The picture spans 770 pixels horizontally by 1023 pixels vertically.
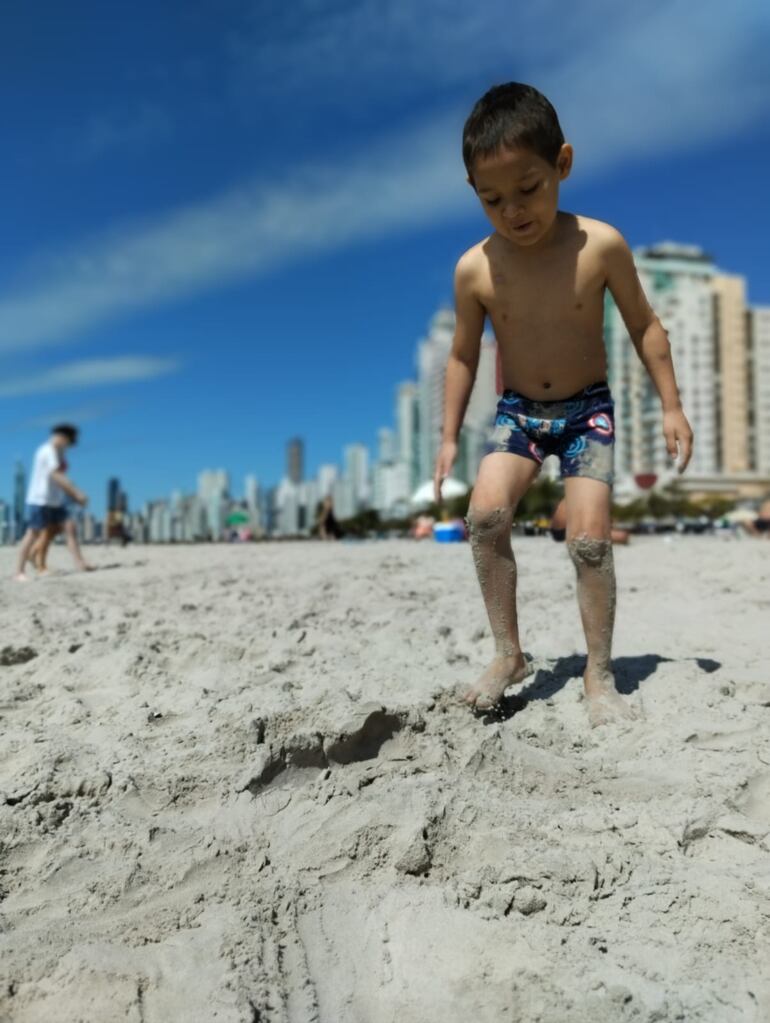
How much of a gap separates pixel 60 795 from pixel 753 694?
2.11 m

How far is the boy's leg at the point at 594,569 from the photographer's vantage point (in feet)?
8.57

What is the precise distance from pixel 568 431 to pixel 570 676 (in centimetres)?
88

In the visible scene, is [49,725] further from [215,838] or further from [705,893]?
[705,893]

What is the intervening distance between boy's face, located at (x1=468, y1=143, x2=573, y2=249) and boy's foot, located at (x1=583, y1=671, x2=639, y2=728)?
4.79ft

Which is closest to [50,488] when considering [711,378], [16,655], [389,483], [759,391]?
[16,655]

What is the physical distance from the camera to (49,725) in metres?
2.58

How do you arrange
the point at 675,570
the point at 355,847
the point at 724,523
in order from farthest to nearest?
1. the point at 724,523
2. the point at 675,570
3. the point at 355,847

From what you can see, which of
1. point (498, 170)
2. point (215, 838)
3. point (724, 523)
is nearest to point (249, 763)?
point (215, 838)

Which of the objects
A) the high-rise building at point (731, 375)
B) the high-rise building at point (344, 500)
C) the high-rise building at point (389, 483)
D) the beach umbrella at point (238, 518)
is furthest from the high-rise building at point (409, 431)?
the beach umbrella at point (238, 518)

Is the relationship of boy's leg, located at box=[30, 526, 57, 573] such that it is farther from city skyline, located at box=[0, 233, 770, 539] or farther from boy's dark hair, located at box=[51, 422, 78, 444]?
city skyline, located at box=[0, 233, 770, 539]

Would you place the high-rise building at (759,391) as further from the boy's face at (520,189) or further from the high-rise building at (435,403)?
the boy's face at (520,189)

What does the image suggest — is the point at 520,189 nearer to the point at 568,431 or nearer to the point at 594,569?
the point at 568,431

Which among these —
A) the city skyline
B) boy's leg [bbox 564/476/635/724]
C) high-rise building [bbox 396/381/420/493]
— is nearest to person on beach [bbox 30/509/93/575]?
boy's leg [bbox 564/476/635/724]

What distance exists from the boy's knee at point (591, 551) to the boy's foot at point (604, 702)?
0.36 metres
